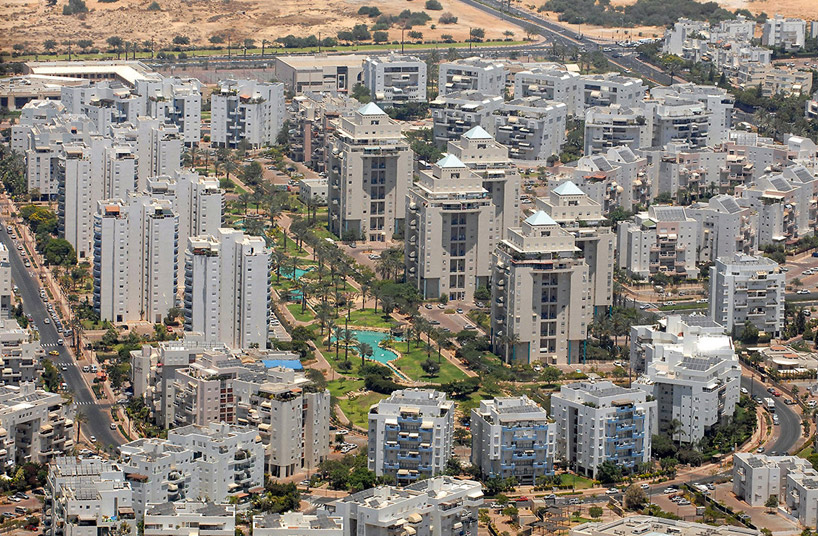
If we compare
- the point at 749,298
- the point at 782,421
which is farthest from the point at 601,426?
the point at 749,298

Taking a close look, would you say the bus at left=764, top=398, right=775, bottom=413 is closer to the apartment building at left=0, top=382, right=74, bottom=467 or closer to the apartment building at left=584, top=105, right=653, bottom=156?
the apartment building at left=0, top=382, right=74, bottom=467

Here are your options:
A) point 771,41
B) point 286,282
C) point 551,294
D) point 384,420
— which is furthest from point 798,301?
point 771,41

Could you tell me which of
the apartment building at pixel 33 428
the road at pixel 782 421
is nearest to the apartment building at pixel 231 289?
the apartment building at pixel 33 428

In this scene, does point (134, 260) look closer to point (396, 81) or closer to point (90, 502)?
point (90, 502)

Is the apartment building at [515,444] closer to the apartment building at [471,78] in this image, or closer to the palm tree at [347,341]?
the palm tree at [347,341]

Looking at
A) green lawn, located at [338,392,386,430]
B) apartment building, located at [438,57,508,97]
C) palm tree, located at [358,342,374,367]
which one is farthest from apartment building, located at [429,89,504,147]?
green lawn, located at [338,392,386,430]
